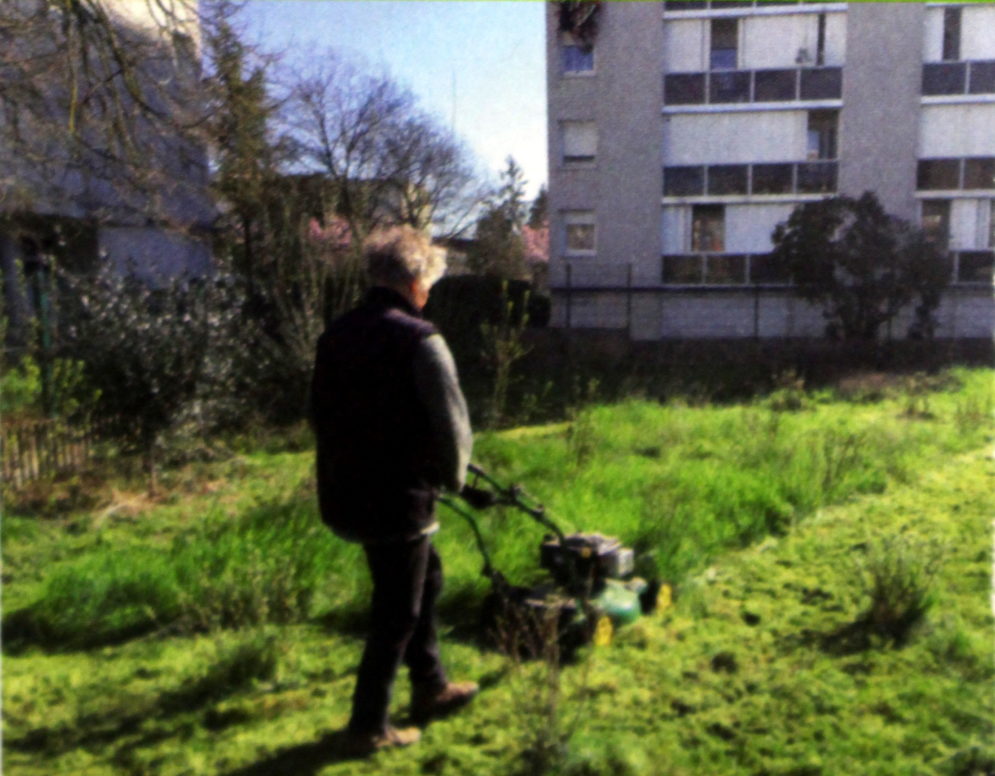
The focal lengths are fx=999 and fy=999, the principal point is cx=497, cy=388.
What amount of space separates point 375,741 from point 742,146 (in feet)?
79.4

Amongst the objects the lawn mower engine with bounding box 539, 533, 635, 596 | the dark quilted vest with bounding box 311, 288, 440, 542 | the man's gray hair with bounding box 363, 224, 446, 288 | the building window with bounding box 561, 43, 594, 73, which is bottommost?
the lawn mower engine with bounding box 539, 533, 635, 596

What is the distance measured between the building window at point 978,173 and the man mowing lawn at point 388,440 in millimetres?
21956

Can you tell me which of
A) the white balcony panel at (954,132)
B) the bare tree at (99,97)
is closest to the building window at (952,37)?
the white balcony panel at (954,132)

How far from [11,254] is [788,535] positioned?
43.3 ft

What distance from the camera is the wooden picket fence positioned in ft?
23.5

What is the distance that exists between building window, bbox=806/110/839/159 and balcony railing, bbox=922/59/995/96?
2525 mm

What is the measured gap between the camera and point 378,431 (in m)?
3.31

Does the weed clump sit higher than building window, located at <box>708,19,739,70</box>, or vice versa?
building window, located at <box>708,19,739,70</box>

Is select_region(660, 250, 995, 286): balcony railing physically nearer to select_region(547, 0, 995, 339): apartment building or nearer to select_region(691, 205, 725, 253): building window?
select_region(547, 0, 995, 339): apartment building

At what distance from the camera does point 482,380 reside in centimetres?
1424

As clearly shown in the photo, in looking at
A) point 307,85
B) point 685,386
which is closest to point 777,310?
point 685,386

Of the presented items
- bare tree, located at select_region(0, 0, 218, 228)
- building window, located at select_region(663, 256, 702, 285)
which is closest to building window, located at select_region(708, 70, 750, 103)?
building window, located at select_region(663, 256, 702, 285)

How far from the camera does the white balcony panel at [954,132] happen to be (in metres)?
22.7

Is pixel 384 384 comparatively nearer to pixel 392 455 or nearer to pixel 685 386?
pixel 392 455
